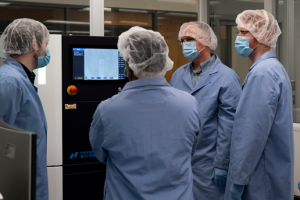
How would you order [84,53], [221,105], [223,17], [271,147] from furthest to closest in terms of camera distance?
→ 1. [223,17]
2. [84,53]
3. [221,105]
4. [271,147]

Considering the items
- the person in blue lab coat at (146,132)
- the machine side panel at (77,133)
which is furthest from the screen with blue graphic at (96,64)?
the person in blue lab coat at (146,132)

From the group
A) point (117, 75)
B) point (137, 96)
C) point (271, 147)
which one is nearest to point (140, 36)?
point (137, 96)

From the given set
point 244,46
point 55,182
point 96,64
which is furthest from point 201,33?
point 55,182

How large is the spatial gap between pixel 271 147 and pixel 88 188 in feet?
4.28

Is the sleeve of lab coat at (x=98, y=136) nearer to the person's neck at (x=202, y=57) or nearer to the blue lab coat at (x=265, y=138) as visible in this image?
the blue lab coat at (x=265, y=138)

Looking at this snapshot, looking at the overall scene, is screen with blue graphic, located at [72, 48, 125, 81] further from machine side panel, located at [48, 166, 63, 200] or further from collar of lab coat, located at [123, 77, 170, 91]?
collar of lab coat, located at [123, 77, 170, 91]

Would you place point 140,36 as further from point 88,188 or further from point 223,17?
point 223,17

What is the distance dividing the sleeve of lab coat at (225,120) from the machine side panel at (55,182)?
1087 mm

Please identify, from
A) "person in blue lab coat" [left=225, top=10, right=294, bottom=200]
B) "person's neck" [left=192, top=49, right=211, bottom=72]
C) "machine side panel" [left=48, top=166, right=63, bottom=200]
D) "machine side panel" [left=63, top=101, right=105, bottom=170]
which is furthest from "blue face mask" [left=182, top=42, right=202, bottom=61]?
"machine side panel" [left=48, top=166, right=63, bottom=200]

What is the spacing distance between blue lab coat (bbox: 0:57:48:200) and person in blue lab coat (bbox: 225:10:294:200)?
101 cm

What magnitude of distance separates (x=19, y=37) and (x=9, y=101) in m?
0.39

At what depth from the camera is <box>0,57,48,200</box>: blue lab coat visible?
1.44 m

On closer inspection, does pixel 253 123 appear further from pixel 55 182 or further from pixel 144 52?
pixel 55 182

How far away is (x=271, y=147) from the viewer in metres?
1.56
